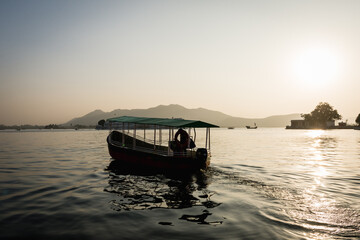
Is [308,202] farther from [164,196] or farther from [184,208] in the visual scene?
[164,196]

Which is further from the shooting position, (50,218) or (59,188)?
(59,188)

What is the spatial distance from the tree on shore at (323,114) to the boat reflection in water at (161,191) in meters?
191

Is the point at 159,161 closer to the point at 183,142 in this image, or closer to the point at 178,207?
the point at 183,142

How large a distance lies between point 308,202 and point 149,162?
40.5 feet

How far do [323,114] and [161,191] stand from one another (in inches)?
7838

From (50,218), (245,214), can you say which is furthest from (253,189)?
(50,218)

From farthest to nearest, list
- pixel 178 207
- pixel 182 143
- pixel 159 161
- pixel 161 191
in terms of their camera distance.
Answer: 1. pixel 182 143
2. pixel 159 161
3. pixel 161 191
4. pixel 178 207

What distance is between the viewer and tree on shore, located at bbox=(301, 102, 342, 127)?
18212 cm

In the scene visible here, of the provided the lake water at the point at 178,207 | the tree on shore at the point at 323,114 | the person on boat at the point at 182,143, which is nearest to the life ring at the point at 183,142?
the person on boat at the point at 182,143

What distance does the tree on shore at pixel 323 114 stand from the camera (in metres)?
182

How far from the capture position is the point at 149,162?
2067cm

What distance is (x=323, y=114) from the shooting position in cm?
18212

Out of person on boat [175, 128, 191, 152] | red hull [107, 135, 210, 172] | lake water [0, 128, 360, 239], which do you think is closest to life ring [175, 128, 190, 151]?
person on boat [175, 128, 191, 152]

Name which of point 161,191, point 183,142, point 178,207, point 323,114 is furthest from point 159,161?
point 323,114
